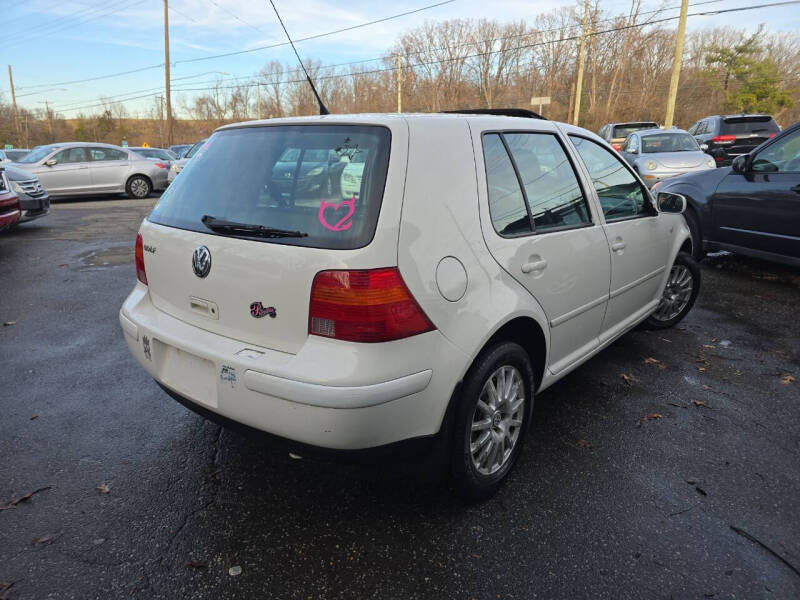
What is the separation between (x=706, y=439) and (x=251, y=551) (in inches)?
97.6

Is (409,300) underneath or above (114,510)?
above

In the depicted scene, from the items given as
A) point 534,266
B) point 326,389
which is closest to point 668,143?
point 534,266

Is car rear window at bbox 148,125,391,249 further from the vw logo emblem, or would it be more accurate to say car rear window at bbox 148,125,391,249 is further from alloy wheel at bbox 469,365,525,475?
alloy wheel at bbox 469,365,525,475

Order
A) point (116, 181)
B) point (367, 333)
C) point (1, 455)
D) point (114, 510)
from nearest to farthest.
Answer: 1. point (367, 333)
2. point (114, 510)
3. point (1, 455)
4. point (116, 181)

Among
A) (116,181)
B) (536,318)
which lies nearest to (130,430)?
(536,318)

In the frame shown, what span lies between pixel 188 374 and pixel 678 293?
4.09m

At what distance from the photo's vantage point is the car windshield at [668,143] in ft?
41.7

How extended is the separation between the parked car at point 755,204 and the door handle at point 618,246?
11.2ft

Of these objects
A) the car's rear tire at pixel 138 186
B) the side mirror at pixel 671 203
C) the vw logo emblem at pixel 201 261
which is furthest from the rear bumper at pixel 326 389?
the car's rear tire at pixel 138 186

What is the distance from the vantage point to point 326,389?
6.02ft

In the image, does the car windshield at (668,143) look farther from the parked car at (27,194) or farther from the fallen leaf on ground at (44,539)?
the fallen leaf on ground at (44,539)

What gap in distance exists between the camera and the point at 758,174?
5910mm

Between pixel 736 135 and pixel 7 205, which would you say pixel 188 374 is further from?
pixel 736 135

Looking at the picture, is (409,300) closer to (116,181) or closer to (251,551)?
(251,551)
